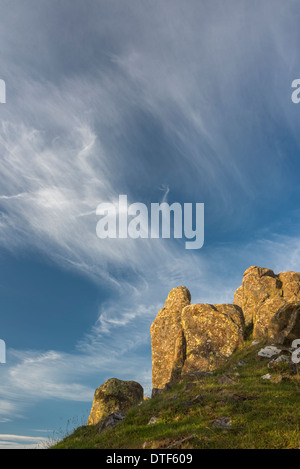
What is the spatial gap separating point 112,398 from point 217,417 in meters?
18.8

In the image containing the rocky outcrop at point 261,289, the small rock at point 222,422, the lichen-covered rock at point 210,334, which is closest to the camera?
the small rock at point 222,422

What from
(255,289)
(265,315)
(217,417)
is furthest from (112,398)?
(255,289)

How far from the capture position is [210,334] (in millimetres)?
44969

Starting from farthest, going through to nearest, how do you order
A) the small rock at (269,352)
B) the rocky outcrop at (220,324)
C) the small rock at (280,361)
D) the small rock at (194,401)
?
the rocky outcrop at (220,324), the small rock at (269,352), the small rock at (280,361), the small rock at (194,401)

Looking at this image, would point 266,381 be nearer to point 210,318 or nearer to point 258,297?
point 210,318

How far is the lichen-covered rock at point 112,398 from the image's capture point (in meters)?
31.6

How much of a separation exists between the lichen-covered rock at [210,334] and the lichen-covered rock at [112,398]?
37.6 feet

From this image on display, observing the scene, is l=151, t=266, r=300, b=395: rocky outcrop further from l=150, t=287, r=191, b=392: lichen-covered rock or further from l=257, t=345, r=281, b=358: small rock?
l=257, t=345, r=281, b=358: small rock

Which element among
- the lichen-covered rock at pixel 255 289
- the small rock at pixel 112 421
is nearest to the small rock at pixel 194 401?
the small rock at pixel 112 421

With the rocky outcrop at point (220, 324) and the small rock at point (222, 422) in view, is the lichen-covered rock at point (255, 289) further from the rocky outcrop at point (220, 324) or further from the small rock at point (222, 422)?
the small rock at point (222, 422)

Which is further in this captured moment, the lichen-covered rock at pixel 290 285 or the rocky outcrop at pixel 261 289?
the lichen-covered rock at pixel 290 285

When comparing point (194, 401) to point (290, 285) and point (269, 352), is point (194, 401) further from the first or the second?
point (290, 285)
